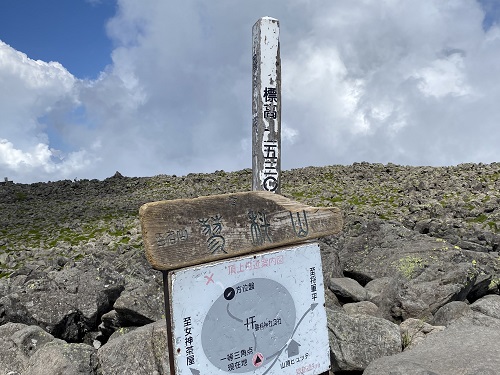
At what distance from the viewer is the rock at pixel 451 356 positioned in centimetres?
779

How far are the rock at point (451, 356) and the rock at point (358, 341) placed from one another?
424mm

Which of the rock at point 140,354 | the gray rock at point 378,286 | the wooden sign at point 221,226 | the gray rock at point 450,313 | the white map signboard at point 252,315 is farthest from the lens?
the gray rock at point 378,286

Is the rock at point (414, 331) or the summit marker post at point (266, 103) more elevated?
the summit marker post at point (266, 103)

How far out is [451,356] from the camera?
27.6 feet

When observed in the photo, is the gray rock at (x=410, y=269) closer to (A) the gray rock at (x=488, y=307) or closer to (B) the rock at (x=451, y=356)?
(A) the gray rock at (x=488, y=307)

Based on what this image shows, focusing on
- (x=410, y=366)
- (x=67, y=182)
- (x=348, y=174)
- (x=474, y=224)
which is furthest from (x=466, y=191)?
(x=67, y=182)

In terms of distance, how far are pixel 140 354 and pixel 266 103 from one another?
625cm

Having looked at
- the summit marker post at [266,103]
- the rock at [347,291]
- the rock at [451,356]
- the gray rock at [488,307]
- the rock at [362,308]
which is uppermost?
the summit marker post at [266,103]

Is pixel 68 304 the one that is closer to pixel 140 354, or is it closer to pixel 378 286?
pixel 140 354

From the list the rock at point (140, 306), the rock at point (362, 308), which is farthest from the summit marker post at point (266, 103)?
the rock at point (140, 306)

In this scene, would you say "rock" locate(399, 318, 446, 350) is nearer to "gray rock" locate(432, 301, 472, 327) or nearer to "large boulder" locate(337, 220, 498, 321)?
"gray rock" locate(432, 301, 472, 327)

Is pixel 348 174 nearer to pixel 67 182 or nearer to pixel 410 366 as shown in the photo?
pixel 67 182

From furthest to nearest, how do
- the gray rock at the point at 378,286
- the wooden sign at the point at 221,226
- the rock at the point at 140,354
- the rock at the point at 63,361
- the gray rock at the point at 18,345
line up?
the gray rock at the point at 378,286 → the gray rock at the point at 18,345 → the rock at the point at 63,361 → the rock at the point at 140,354 → the wooden sign at the point at 221,226

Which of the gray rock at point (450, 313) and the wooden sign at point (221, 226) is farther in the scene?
the gray rock at point (450, 313)
